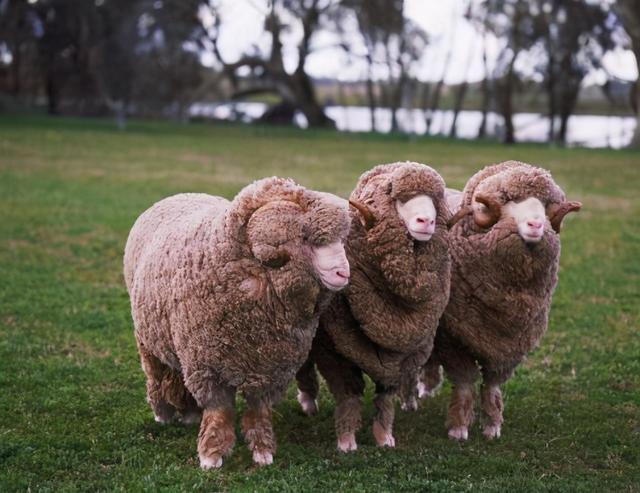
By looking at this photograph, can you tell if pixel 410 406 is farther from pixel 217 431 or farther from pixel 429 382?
pixel 217 431

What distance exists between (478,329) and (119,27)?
35525 millimetres

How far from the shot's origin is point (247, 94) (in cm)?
4316

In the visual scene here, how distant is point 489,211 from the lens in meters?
4.45

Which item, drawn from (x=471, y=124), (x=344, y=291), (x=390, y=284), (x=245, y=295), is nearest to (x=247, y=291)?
(x=245, y=295)

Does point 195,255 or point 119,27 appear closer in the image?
point 195,255

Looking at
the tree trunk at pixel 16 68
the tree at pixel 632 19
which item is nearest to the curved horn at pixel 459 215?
the tree at pixel 632 19

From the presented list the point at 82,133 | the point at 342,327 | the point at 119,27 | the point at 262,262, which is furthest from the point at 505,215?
the point at 119,27

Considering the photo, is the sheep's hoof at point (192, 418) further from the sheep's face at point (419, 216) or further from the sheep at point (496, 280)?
the sheep's face at point (419, 216)

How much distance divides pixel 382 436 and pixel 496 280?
3.47 feet

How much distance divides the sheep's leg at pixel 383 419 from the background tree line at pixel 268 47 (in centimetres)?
3097

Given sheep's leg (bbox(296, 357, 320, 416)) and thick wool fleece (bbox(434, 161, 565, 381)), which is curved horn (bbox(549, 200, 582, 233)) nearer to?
thick wool fleece (bbox(434, 161, 565, 381))

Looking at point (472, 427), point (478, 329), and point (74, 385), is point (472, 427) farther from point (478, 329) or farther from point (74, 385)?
point (74, 385)

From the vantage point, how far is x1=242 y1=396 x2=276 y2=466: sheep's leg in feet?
13.8

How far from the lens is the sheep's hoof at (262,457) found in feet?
13.8
